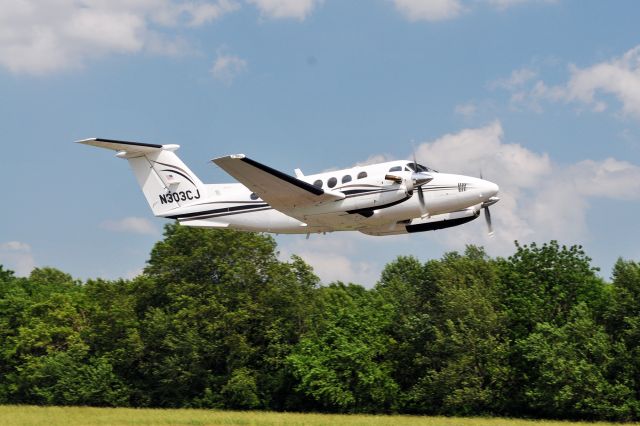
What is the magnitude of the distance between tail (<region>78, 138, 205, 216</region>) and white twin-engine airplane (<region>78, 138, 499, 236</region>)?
1.22 feet

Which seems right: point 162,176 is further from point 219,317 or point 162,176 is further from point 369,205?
point 219,317

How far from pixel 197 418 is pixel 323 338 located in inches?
439

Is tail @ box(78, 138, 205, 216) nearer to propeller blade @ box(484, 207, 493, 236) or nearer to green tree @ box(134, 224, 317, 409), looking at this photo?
propeller blade @ box(484, 207, 493, 236)

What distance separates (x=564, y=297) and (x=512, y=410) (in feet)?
23.8

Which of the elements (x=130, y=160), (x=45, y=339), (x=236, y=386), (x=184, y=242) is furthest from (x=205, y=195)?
(x=45, y=339)

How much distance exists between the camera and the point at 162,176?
30266mm

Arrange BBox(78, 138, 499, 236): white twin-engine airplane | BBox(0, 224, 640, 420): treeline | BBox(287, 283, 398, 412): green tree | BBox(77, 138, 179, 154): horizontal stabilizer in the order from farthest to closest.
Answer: BBox(287, 283, 398, 412): green tree
BBox(0, 224, 640, 420): treeline
BBox(77, 138, 179, 154): horizontal stabilizer
BBox(78, 138, 499, 236): white twin-engine airplane

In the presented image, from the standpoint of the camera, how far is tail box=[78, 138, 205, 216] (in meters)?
29.6

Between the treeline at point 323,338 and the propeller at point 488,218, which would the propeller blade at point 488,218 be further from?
the treeline at point 323,338

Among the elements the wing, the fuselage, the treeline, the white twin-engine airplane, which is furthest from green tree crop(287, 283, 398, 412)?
the wing

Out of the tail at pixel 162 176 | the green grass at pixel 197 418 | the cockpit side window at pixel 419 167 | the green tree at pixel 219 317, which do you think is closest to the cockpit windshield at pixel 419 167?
the cockpit side window at pixel 419 167

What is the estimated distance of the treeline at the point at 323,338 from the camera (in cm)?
4578


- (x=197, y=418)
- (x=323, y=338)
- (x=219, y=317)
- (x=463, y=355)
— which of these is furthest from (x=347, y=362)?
(x=197, y=418)

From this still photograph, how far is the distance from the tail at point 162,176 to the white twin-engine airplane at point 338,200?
0.37m
